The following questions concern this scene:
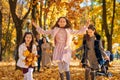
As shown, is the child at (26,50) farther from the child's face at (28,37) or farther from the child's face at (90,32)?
the child's face at (90,32)

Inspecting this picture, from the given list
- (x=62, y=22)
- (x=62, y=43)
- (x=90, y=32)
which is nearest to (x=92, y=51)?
(x=90, y=32)

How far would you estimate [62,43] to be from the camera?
10.6 metres

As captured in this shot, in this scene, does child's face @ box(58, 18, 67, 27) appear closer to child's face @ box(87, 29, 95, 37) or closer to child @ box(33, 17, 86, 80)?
child @ box(33, 17, 86, 80)

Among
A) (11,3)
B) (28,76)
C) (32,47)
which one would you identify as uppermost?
(11,3)

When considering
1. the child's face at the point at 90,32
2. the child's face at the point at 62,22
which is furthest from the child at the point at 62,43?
the child's face at the point at 90,32

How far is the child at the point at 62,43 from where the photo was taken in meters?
10.3

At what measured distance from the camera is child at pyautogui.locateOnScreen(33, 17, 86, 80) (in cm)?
1030

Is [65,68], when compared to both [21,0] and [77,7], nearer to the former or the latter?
[77,7]

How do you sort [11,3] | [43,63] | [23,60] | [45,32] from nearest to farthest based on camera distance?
[23,60]
[45,32]
[11,3]
[43,63]

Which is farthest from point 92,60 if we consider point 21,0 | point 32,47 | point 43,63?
point 21,0

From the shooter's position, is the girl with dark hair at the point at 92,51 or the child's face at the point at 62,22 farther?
the girl with dark hair at the point at 92,51

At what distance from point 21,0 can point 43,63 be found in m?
26.2

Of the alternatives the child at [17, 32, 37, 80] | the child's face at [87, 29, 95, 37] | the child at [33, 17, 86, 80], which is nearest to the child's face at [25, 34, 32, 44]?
the child at [17, 32, 37, 80]

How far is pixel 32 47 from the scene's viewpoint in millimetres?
10336
